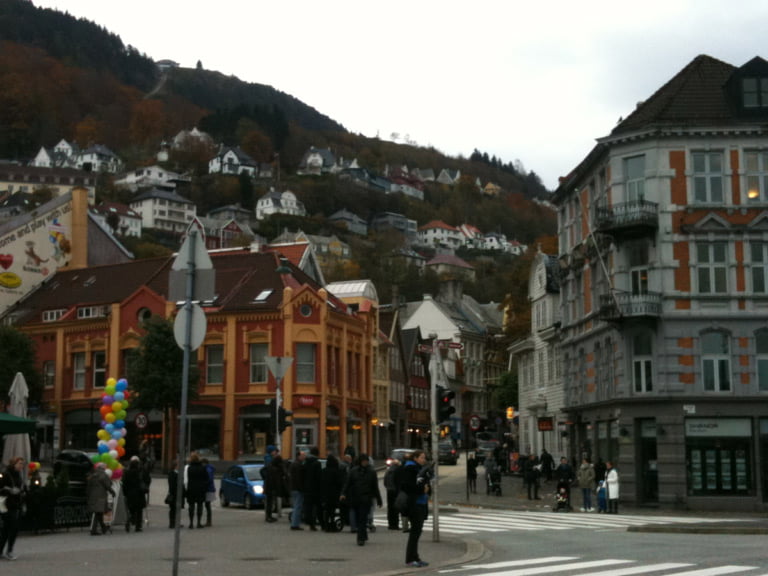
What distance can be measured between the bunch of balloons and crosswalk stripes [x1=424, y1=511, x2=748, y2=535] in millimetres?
8121

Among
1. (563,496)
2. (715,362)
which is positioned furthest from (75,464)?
(715,362)

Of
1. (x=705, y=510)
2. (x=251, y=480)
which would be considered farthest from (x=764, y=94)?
(x=251, y=480)

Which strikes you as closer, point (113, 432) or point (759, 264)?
point (113, 432)

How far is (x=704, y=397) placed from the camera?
37.8 meters

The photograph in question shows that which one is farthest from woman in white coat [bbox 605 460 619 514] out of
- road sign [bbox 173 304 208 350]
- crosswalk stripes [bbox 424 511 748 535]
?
road sign [bbox 173 304 208 350]

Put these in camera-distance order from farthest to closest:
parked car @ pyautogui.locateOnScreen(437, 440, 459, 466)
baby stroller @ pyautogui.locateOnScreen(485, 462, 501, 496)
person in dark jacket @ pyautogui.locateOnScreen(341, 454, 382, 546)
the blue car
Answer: parked car @ pyautogui.locateOnScreen(437, 440, 459, 466), baby stroller @ pyautogui.locateOnScreen(485, 462, 501, 496), the blue car, person in dark jacket @ pyautogui.locateOnScreen(341, 454, 382, 546)

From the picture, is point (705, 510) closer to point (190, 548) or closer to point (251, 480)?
point (251, 480)

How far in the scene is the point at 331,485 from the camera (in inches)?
983

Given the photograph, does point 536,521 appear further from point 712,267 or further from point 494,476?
point 712,267

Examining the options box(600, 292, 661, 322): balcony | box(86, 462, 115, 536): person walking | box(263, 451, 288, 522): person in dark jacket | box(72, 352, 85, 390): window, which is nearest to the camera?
box(86, 462, 115, 536): person walking

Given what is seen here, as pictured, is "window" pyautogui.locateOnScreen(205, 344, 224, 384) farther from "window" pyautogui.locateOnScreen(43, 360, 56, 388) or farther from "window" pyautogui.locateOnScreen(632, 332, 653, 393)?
"window" pyautogui.locateOnScreen(632, 332, 653, 393)

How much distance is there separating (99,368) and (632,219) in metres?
36.1

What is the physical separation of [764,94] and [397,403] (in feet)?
157

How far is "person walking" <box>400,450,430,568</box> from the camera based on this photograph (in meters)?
18.0
